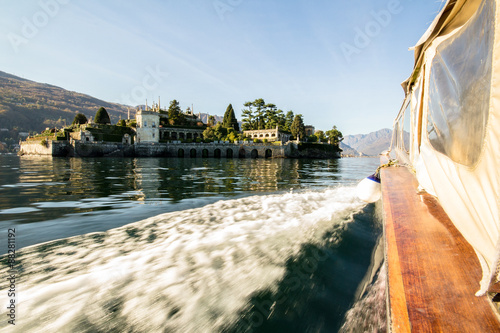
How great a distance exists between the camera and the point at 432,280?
5.33 feet

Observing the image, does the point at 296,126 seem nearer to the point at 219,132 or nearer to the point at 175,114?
the point at 219,132

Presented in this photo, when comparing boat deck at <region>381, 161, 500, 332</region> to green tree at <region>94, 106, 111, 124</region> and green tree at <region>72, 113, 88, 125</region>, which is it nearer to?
green tree at <region>94, 106, 111, 124</region>

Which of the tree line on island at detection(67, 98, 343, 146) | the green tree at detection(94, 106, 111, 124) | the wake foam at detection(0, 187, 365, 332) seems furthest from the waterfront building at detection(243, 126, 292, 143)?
the wake foam at detection(0, 187, 365, 332)

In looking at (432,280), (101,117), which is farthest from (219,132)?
(432,280)

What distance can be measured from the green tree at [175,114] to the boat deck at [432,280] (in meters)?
70.4

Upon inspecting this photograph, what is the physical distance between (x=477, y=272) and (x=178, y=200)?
697cm

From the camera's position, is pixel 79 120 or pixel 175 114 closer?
pixel 79 120

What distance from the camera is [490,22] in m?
1.54

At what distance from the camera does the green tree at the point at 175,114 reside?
6744 centimetres

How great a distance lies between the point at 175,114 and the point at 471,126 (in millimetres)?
71638

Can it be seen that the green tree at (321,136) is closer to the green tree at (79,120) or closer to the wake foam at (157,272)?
the green tree at (79,120)

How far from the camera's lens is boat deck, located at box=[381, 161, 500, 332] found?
→ 4.16 feet

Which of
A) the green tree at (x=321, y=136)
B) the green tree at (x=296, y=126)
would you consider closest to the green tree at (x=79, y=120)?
the green tree at (x=296, y=126)

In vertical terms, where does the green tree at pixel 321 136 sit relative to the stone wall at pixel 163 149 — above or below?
above
